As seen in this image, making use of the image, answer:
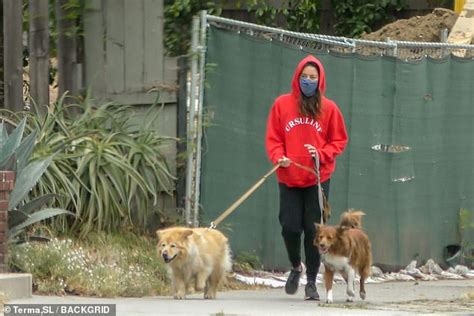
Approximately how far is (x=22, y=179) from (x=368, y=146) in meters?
4.23

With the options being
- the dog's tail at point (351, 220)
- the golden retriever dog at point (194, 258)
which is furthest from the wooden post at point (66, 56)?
the dog's tail at point (351, 220)

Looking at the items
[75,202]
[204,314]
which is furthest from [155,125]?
[204,314]

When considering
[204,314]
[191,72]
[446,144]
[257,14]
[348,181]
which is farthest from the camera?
[257,14]

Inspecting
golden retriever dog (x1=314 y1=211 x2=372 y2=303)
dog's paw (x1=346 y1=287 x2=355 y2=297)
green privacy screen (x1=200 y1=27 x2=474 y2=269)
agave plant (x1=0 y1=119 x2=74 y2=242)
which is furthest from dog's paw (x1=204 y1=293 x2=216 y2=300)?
green privacy screen (x1=200 y1=27 x2=474 y2=269)

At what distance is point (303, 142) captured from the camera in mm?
10086

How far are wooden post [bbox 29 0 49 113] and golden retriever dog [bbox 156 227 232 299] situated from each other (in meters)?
2.62

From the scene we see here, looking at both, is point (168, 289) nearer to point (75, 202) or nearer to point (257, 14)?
point (75, 202)

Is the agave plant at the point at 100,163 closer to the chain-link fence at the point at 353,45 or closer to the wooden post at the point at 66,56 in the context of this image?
the wooden post at the point at 66,56

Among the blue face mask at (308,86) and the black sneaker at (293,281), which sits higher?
the blue face mask at (308,86)

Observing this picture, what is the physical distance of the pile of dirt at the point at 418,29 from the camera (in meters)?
16.3

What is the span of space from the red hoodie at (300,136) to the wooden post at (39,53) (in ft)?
9.04

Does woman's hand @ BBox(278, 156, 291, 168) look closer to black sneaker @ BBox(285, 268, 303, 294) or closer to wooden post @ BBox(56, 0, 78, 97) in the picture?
black sneaker @ BBox(285, 268, 303, 294)

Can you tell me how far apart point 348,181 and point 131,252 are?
2.85 m

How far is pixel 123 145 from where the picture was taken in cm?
1141
